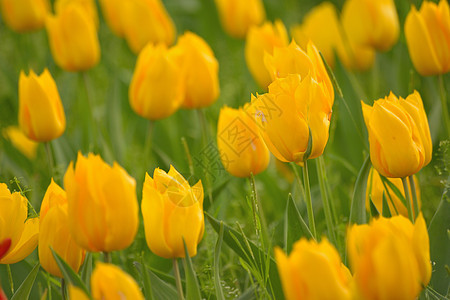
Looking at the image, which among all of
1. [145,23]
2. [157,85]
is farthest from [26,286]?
[145,23]

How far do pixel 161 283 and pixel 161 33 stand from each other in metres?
1.17

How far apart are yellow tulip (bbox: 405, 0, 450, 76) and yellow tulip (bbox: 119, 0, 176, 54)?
89 cm

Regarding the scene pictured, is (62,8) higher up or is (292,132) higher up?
(62,8)

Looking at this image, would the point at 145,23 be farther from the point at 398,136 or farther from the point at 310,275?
the point at 310,275

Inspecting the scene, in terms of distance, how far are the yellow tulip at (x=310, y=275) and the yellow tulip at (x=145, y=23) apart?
4.75ft

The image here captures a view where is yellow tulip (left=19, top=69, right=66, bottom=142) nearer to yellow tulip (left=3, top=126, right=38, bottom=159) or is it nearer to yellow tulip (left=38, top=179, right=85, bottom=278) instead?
yellow tulip (left=38, top=179, right=85, bottom=278)

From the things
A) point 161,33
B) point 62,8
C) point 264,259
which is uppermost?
point 62,8

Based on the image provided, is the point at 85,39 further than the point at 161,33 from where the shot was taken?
No

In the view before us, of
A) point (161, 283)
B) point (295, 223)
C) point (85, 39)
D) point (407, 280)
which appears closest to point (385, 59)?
point (85, 39)

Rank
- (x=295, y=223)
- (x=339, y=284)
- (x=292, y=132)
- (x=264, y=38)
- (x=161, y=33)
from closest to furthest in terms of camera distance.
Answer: (x=339, y=284) → (x=292, y=132) → (x=295, y=223) → (x=264, y=38) → (x=161, y=33)

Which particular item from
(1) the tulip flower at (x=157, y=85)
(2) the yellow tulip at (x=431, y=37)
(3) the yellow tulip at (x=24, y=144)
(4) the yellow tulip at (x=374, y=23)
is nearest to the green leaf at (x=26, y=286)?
(1) the tulip flower at (x=157, y=85)

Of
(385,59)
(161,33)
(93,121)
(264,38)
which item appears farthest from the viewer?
(385,59)

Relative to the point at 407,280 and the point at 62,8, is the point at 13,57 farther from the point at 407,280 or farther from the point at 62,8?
the point at 407,280

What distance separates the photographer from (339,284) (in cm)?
68
